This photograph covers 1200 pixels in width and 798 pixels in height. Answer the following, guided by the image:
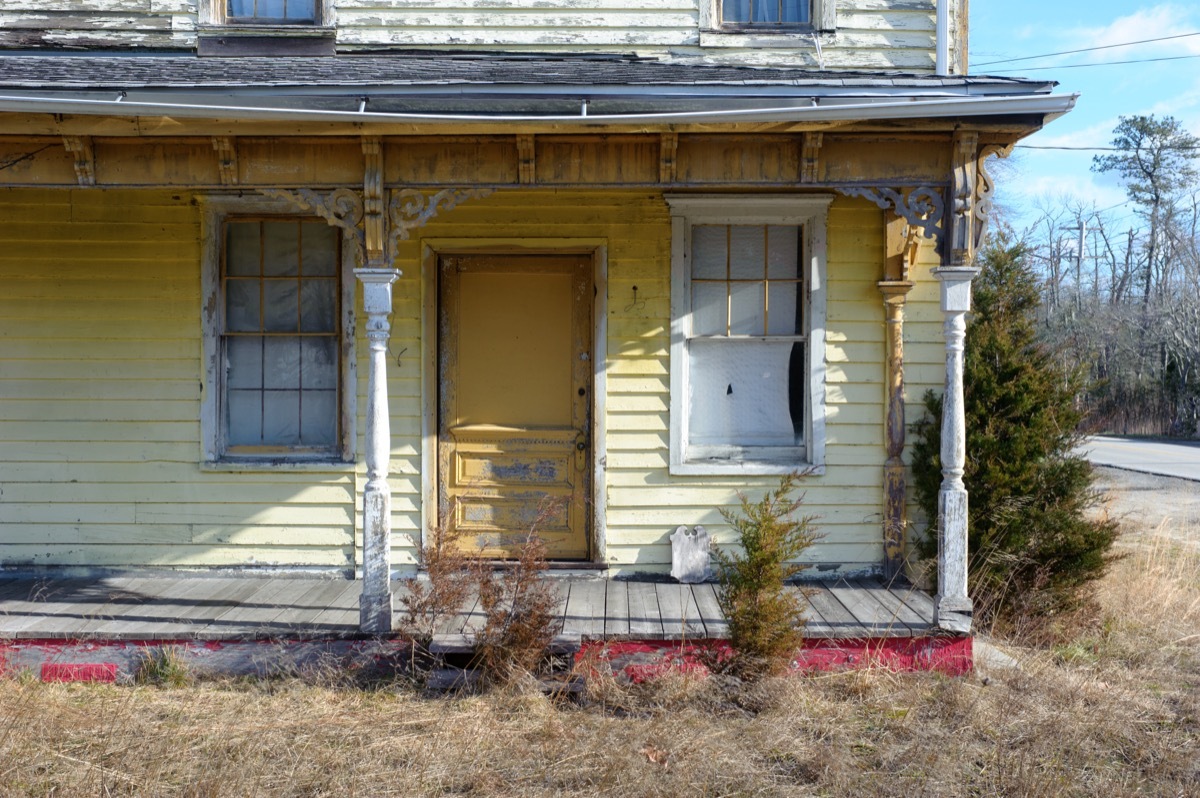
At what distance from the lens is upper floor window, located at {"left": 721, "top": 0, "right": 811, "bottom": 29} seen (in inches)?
289

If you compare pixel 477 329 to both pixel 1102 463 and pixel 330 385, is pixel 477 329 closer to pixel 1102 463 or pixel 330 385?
pixel 330 385

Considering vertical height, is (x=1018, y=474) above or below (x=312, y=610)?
above

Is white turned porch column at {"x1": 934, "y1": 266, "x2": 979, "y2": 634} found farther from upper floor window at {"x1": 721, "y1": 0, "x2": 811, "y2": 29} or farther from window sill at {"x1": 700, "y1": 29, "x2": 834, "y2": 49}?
upper floor window at {"x1": 721, "y1": 0, "x2": 811, "y2": 29}

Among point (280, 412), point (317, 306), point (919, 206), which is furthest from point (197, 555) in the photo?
point (919, 206)

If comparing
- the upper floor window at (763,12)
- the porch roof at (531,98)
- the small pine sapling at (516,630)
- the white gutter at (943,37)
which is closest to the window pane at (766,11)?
the upper floor window at (763,12)

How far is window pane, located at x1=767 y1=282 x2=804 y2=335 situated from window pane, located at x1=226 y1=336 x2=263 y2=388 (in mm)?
3673

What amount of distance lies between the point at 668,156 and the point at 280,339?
10.5 ft

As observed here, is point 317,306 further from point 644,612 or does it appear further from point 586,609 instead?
point 644,612

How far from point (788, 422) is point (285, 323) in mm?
3692

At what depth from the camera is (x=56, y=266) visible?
709cm

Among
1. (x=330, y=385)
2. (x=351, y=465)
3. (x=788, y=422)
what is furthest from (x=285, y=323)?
(x=788, y=422)

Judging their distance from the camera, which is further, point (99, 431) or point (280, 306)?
point (280, 306)

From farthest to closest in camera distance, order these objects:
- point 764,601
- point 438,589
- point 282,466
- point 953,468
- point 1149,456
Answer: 1. point 1149,456
2. point 282,466
3. point 953,468
4. point 438,589
5. point 764,601

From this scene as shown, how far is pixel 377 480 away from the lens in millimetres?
5719
